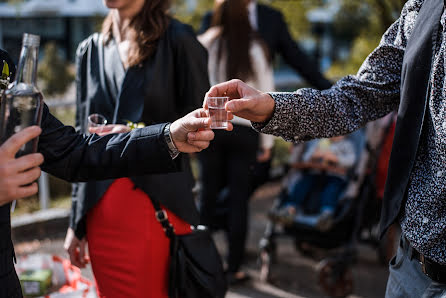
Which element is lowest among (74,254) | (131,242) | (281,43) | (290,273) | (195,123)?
(290,273)

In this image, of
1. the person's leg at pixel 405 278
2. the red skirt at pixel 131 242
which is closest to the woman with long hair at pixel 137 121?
the red skirt at pixel 131 242

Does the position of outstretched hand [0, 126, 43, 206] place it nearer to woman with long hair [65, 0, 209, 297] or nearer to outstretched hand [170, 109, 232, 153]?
outstretched hand [170, 109, 232, 153]

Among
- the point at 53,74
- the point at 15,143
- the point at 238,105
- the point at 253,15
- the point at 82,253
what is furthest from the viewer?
the point at 53,74

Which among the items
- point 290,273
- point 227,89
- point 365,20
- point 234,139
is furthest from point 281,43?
point 365,20

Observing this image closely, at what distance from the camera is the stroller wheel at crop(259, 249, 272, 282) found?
4.59m

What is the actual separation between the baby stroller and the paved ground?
6.8 inches

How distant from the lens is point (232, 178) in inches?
168

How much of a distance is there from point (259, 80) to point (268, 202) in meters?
3.23

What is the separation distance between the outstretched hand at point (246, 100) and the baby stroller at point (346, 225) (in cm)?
247

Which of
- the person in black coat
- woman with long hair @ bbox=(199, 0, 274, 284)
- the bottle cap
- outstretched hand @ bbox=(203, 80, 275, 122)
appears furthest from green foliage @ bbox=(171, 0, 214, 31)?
the bottle cap

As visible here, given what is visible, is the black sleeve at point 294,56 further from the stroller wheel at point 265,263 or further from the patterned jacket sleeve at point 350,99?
the patterned jacket sleeve at point 350,99

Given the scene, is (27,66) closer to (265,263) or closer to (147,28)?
(147,28)

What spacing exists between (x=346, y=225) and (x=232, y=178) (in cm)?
100

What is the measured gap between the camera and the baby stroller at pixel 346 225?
4.21 metres
